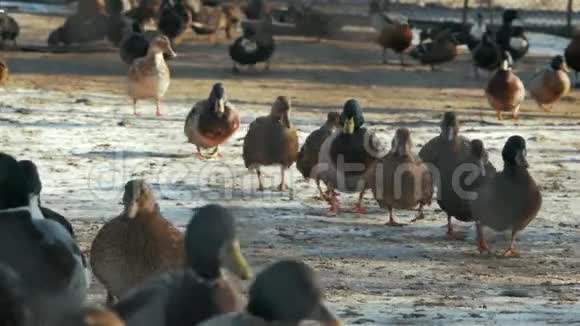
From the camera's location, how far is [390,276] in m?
9.77

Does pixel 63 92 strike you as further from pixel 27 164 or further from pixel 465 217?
pixel 27 164

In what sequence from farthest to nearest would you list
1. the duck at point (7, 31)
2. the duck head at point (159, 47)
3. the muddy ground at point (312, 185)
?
the duck at point (7, 31)
the duck head at point (159, 47)
the muddy ground at point (312, 185)

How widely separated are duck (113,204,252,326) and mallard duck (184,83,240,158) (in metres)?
8.00

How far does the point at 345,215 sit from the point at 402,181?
0.66m

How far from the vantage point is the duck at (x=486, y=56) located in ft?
74.8

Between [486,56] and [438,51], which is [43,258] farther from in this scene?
[438,51]

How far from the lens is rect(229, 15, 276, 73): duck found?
22984mm

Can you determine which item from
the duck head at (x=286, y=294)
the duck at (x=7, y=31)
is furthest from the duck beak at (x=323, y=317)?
the duck at (x=7, y=31)

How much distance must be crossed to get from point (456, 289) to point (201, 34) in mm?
19570

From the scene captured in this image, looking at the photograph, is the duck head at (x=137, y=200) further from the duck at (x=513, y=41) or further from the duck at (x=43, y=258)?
the duck at (x=513, y=41)

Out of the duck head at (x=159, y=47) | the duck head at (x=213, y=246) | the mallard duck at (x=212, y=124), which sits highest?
the duck head at (x=213, y=246)

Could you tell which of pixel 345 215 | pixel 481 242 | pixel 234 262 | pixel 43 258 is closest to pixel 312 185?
pixel 345 215

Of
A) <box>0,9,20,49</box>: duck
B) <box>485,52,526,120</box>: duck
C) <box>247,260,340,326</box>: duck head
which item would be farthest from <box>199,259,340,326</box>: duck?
<box>0,9,20,49</box>: duck

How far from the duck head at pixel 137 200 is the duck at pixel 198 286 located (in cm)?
166
